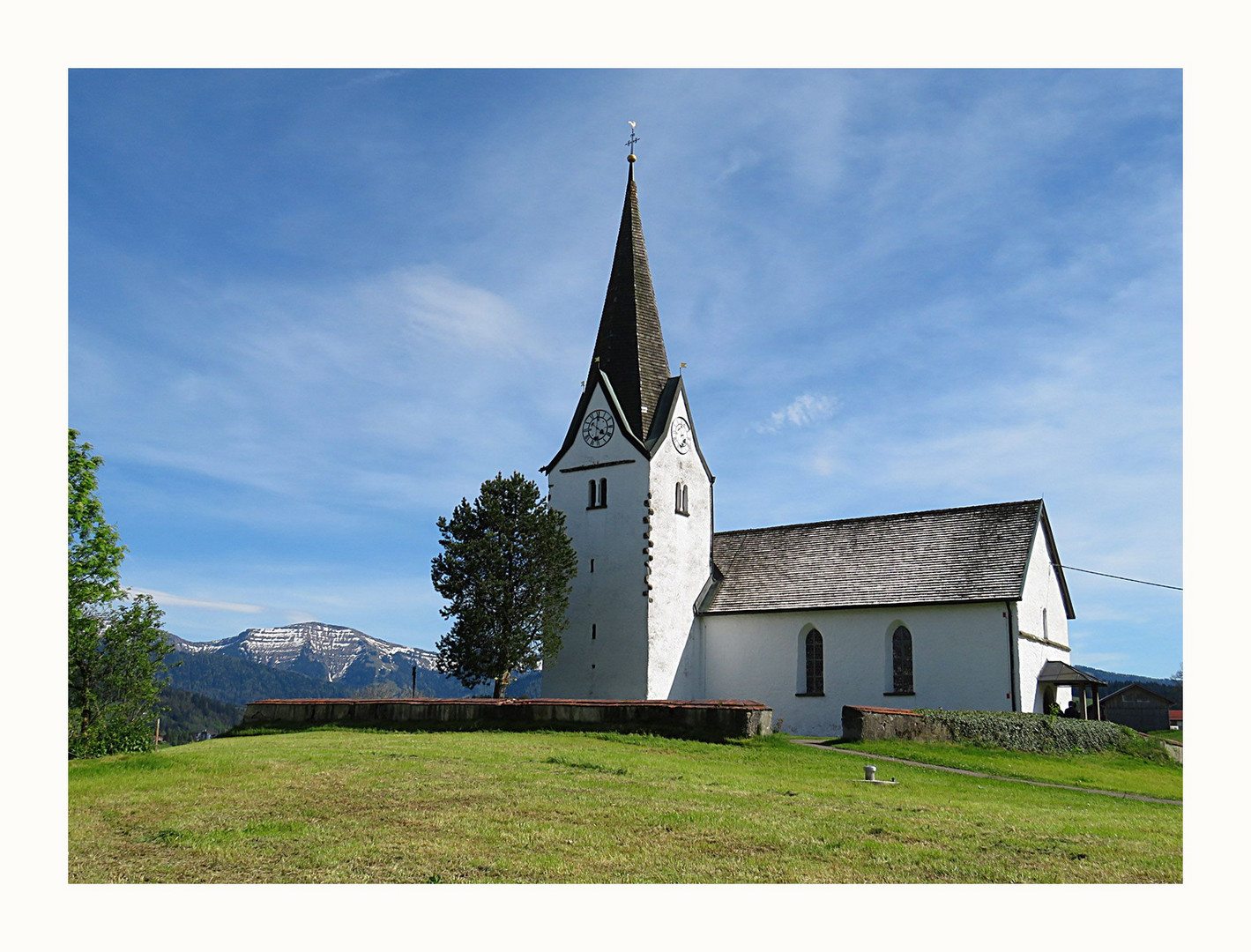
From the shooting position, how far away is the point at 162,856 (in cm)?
988

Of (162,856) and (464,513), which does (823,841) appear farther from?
(464,513)

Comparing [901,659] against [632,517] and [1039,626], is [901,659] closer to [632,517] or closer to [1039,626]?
[1039,626]

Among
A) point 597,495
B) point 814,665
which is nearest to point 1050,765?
point 814,665

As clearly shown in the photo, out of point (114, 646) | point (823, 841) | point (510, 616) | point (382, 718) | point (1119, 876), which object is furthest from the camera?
point (510, 616)

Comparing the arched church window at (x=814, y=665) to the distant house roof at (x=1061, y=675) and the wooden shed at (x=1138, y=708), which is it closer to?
the distant house roof at (x=1061, y=675)

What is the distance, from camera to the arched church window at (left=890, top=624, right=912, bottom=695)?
32.3 m

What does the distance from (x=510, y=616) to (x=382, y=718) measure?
24.7 feet

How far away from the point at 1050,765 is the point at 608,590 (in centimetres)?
1722

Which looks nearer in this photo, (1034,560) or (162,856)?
(162,856)

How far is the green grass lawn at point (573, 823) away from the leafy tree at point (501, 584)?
1382 cm

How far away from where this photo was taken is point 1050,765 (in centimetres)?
2200

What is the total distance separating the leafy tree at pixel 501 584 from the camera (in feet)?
106

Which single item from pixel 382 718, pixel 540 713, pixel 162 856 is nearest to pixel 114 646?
pixel 382 718

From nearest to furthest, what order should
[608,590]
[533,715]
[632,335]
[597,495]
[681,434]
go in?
[533,715]
[608,590]
[597,495]
[681,434]
[632,335]
